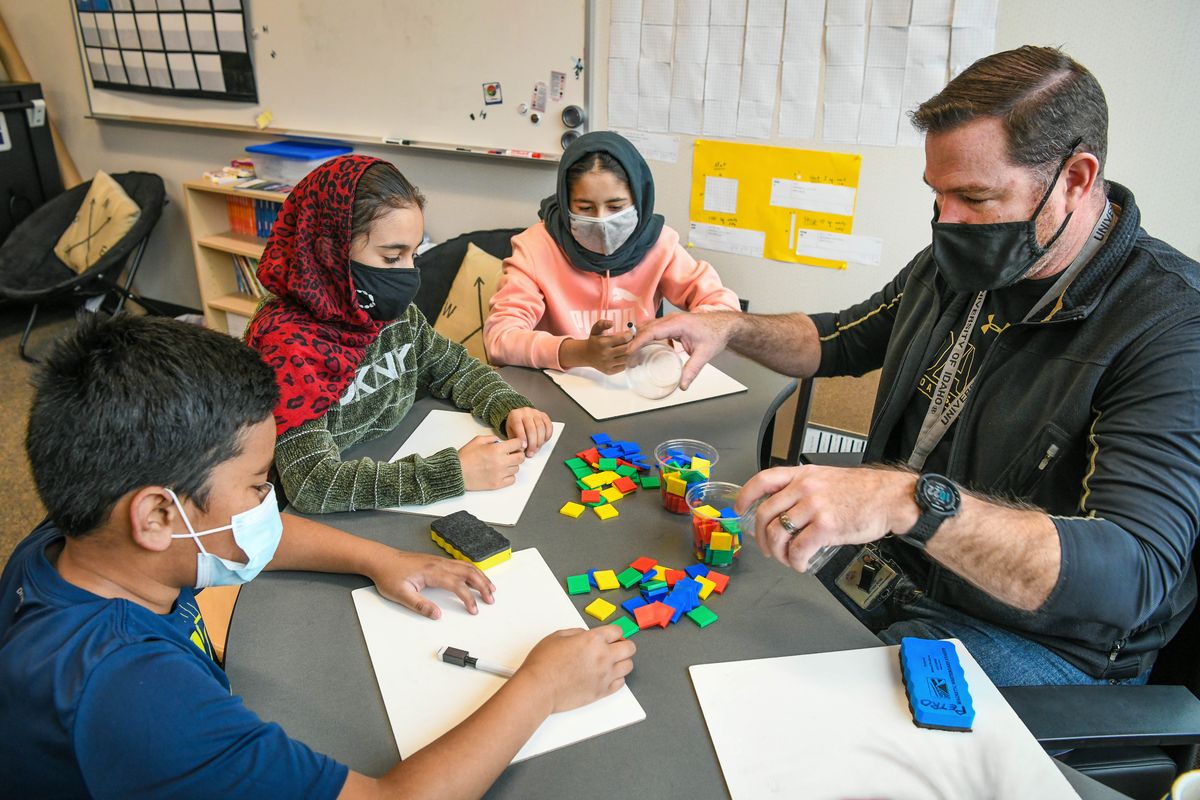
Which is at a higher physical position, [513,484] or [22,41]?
[22,41]

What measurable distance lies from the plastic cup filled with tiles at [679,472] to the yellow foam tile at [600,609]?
0.91ft

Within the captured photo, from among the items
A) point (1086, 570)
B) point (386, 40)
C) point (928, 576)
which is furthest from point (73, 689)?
point (386, 40)

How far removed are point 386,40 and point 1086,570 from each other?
3233mm

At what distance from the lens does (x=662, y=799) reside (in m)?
0.85

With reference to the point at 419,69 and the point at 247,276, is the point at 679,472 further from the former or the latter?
the point at 247,276

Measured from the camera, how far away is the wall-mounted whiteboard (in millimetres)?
2908

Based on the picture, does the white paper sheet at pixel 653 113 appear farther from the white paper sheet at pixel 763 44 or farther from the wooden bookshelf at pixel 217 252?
the wooden bookshelf at pixel 217 252

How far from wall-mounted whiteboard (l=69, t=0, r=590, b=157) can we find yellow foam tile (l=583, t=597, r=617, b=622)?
228 cm

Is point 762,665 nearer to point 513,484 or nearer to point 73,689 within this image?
point 513,484

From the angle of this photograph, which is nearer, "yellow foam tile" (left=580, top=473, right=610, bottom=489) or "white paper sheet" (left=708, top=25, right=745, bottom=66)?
"yellow foam tile" (left=580, top=473, right=610, bottom=489)

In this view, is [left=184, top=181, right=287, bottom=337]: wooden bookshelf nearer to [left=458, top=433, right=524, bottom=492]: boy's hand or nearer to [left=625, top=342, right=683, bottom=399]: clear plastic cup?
[left=625, top=342, right=683, bottom=399]: clear plastic cup

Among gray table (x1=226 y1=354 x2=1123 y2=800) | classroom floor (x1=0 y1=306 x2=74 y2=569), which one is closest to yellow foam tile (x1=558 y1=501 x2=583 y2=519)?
gray table (x1=226 y1=354 x2=1123 y2=800)

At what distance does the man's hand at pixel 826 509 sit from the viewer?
1000 mm

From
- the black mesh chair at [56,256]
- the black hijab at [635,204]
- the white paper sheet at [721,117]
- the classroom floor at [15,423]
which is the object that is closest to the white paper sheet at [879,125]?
the white paper sheet at [721,117]
